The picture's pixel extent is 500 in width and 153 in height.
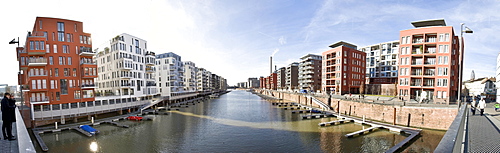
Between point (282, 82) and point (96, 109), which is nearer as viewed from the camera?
point (96, 109)

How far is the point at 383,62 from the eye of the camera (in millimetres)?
83000

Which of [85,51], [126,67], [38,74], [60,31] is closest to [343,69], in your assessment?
[126,67]

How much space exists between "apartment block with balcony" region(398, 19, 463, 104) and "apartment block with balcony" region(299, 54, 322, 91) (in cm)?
5431

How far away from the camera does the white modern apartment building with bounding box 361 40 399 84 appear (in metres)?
78.4

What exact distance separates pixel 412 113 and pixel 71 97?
211 ft

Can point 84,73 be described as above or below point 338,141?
above

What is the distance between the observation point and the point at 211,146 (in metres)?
28.5

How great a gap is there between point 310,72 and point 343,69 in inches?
1398

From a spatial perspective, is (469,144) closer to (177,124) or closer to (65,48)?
(177,124)

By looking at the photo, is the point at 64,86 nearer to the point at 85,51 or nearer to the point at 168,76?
the point at 85,51

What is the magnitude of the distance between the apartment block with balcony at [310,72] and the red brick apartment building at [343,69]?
25828 mm

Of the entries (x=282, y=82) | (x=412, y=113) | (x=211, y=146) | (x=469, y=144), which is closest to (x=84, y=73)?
(x=211, y=146)

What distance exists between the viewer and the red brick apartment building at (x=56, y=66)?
37375 mm

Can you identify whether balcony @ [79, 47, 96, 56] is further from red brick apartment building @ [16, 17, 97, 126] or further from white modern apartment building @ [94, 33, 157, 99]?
white modern apartment building @ [94, 33, 157, 99]
